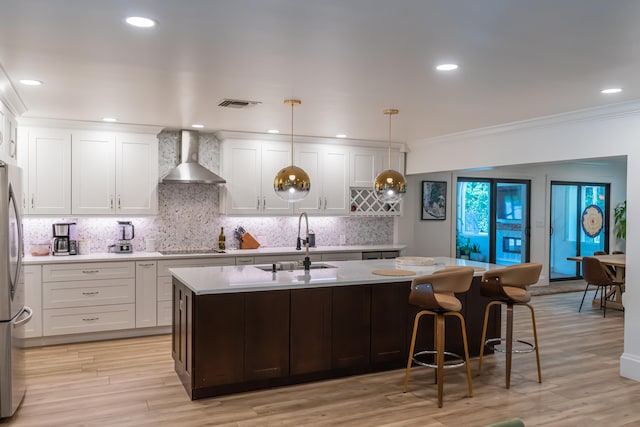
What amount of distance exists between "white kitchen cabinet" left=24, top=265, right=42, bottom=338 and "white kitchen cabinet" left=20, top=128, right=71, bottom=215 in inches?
26.2

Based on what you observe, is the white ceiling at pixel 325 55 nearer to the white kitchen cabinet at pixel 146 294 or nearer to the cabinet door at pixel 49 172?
the cabinet door at pixel 49 172

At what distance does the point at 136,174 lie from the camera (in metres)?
6.14

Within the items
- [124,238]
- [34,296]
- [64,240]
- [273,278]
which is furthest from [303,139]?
[34,296]

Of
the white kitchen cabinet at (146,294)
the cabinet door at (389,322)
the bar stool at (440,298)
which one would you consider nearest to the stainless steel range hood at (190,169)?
the white kitchen cabinet at (146,294)

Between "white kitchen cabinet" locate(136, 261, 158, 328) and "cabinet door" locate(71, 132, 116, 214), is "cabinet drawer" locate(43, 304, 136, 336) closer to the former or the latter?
"white kitchen cabinet" locate(136, 261, 158, 328)

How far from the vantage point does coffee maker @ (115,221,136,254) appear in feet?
20.0

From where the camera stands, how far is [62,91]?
428cm

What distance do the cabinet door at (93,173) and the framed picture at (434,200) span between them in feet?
15.3

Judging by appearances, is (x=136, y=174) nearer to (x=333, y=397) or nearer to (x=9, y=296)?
(x=9, y=296)

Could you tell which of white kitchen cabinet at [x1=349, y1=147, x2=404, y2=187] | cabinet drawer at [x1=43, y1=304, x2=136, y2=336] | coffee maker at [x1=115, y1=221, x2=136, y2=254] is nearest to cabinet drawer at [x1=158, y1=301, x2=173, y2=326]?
cabinet drawer at [x1=43, y1=304, x2=136, y2=336]

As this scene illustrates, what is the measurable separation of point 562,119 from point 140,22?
407cm

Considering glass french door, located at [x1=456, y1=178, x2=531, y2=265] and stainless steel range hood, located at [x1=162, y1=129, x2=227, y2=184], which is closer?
stainless steel range hood, located at [x1=162, y1=129, x2=227, y2=184]

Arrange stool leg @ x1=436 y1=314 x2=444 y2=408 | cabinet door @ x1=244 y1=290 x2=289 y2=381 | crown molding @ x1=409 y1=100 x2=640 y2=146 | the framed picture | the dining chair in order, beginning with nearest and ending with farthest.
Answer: stool leg @ x1=436 y1=314 x2=444 y2=408, cabinet door @ x1=244 y1=290 x2=289 y2=381, crown molding @ x1=409 y1=100 x2=640 y2=146, the dining chair, the framed picture

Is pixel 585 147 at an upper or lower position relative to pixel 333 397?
upper
